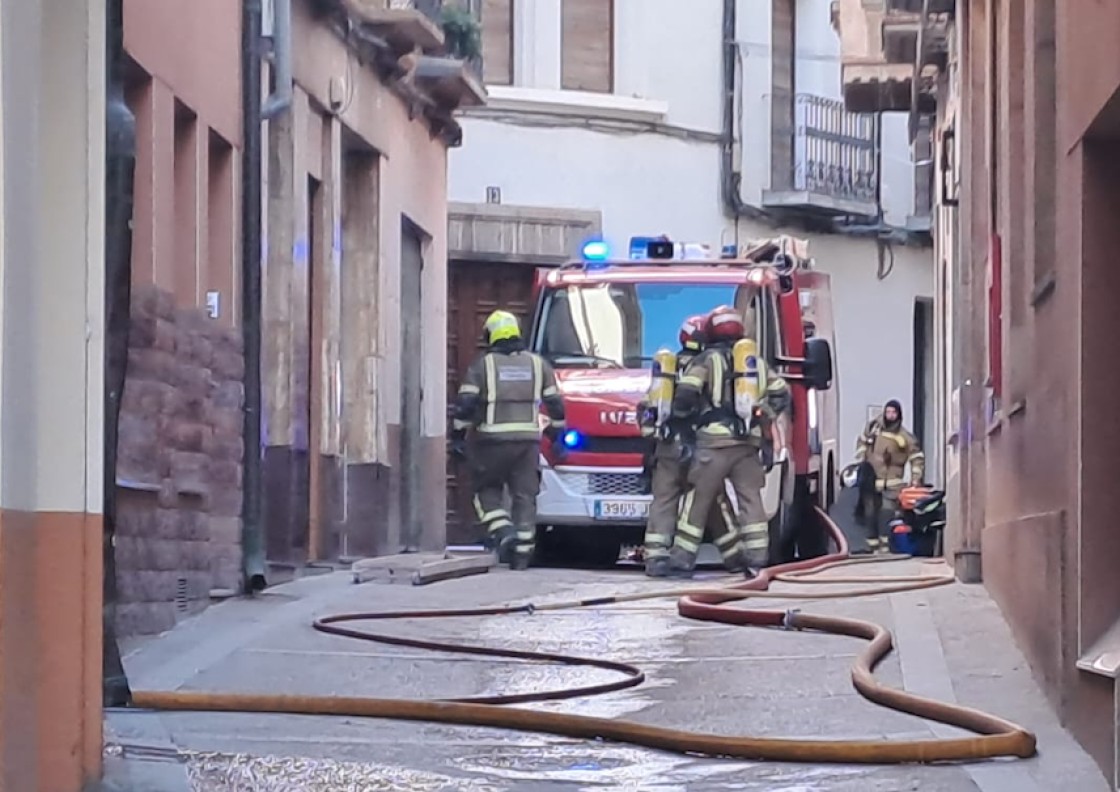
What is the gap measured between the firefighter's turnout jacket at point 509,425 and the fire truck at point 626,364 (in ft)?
3.18

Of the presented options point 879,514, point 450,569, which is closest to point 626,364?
point 450,569

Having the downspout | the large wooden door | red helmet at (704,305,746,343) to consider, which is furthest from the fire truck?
the downspout

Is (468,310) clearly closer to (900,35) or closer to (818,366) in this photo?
(900,35)

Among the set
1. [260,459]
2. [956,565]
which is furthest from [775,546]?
[260,459]

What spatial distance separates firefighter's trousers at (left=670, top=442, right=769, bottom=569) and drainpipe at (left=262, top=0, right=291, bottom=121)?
362 centimetres

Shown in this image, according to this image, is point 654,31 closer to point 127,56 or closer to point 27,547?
point 127,56

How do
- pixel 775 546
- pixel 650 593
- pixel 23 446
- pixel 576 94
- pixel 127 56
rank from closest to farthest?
pixel 23 446 < pixel 127 56 < pixel 650 593 < pixel 775 546 < pixel 576 94

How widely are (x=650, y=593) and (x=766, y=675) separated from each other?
350 cm

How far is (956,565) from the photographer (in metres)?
12.8

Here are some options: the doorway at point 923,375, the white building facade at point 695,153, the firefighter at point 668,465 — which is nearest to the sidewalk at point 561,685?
the firefighter at point 668,465

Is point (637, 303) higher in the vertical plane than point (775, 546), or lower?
higher

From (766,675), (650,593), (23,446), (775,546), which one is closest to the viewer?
(23,446)

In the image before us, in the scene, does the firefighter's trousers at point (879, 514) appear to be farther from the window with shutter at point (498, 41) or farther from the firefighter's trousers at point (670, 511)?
the firefighter's trousers at point (670, 511)

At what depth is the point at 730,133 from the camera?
2759 cm
